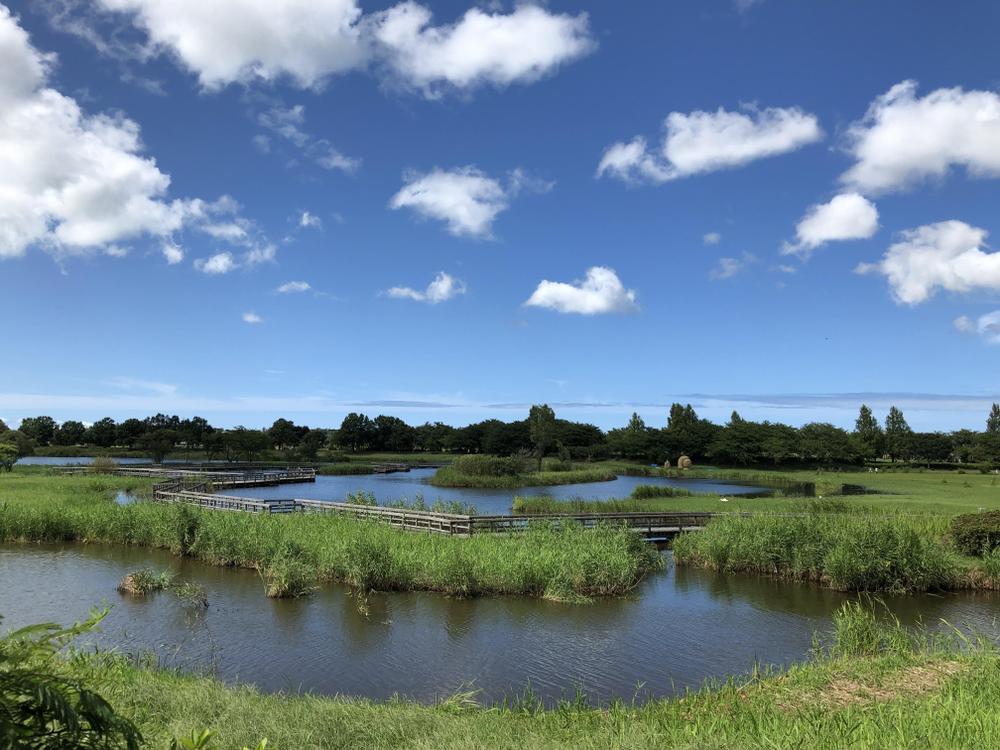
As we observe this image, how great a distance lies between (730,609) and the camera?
2072cm

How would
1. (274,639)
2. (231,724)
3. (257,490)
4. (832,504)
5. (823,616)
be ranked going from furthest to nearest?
1. (257,490)
2. (832,504)
3. (823,616)
4. (274,639)
5. (231,724)

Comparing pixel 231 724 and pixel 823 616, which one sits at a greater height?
pixel 231 724

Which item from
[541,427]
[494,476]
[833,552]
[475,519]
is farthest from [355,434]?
[833,552]

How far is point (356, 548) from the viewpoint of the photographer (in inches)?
885

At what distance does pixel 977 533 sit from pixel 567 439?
124613 mm

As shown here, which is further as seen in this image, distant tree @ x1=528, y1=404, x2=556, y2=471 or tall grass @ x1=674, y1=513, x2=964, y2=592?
distant tree @ x1=528, y1=404, x2=556, y2=471

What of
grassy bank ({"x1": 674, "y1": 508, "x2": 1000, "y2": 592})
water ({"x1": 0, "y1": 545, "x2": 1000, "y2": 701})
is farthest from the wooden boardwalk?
water ({"x1": 0, "y1": 545, "x2": 1000, "y2": 701})

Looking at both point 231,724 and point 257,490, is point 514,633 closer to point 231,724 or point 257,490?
point 231,724

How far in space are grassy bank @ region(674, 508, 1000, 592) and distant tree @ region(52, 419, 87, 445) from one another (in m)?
169

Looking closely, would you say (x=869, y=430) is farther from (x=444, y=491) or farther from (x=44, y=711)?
(x=44, y=711)

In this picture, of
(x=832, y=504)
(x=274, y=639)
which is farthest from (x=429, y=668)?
(x=832, y=504)

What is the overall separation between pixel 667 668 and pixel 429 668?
18.0 feet

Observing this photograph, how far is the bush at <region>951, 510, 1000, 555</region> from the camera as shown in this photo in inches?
998

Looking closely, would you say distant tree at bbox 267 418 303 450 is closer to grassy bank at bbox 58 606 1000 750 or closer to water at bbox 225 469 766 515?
water at bbox 225 469 766 515
